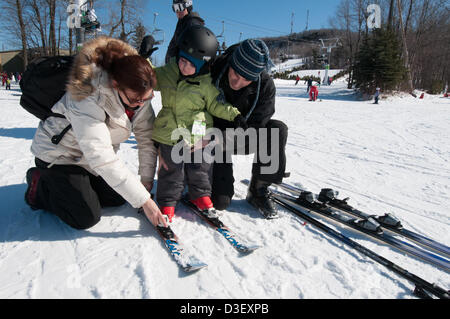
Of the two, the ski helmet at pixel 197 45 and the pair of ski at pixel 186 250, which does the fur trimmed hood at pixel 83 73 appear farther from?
the pair of ski at pixel 186 250

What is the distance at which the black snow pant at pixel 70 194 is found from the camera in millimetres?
1906

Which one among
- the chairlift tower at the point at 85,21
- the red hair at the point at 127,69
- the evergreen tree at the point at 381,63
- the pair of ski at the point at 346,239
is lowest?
the pair of ski at the point at 346,239

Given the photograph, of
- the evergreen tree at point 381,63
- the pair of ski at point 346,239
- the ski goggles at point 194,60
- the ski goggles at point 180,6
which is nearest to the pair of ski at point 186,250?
the pair of ski at point 346,239

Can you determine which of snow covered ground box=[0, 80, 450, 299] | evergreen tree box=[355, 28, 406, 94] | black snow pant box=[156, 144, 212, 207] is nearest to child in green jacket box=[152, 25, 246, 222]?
black snow pant box=[156, 144, 212, 207]

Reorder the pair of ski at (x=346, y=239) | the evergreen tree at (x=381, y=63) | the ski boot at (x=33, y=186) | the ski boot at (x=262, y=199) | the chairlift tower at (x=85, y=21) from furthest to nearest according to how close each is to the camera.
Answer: the evergreen tree at (x=381, y=63)
the chairlift tower at (x=85, y=21)
the ski boot at (x=262, y=199)
the ski boot at (x=33, y=186)
the pair of ski at (x=346, y=239)

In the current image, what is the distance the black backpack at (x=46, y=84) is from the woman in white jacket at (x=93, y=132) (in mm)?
64

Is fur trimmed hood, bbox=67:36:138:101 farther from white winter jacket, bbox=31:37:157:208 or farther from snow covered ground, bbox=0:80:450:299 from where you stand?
snow covered ground, bbox=0:80:450:299

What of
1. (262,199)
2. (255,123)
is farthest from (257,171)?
(255,123)

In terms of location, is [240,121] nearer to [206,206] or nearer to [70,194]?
[206,206]

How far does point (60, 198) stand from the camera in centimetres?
194

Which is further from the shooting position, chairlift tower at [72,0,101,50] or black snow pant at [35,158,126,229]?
chairlift tower at [72,0,101,50]

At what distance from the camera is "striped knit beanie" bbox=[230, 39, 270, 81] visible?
200 cm

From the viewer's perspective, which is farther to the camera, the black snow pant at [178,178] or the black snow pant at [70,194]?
the black snow pant at [178,178]

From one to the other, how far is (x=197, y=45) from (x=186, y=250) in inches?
55.4
